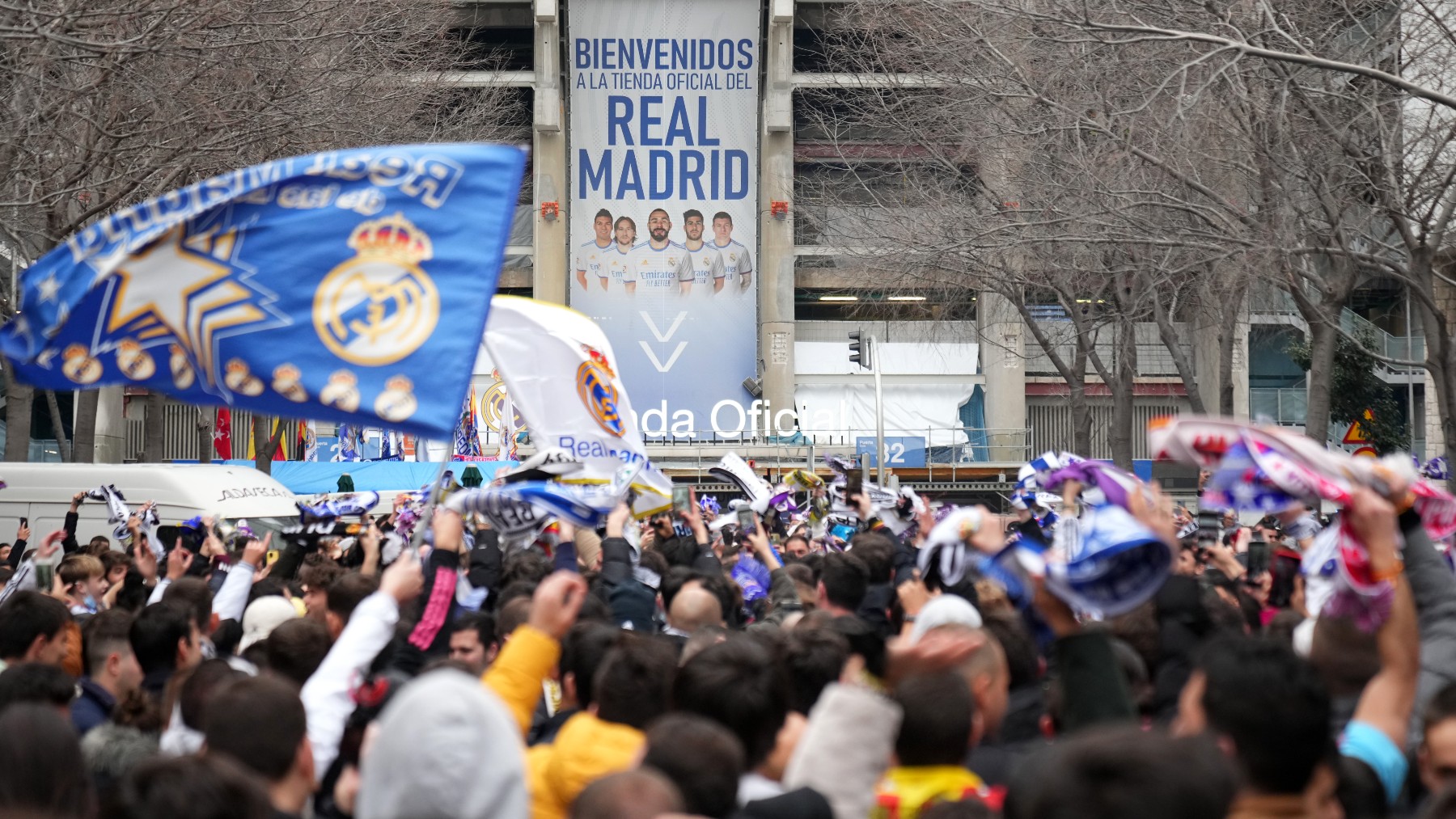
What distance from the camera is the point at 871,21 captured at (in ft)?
84.3

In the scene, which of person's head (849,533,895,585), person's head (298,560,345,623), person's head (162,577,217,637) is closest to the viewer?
person's head (162,577,217,637)

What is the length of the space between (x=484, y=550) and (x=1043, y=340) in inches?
827

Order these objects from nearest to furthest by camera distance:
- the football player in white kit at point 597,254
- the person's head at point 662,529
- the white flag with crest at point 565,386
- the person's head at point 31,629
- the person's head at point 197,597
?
the person's head at point 31,629
the person's head at point 197,597
the white flag with crest at point 565,386
the person's head at point 662,529
the football player in white kit at point 597,254

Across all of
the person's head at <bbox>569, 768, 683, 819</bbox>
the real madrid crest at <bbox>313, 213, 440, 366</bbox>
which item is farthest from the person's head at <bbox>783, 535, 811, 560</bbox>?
the person's head at <bbox>569, 768, 683, 819</bbox>

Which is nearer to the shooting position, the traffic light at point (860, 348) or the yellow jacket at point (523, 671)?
the yellow jacket at point (523, 671)

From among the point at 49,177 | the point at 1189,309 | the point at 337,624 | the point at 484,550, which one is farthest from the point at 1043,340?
the point at 337,624

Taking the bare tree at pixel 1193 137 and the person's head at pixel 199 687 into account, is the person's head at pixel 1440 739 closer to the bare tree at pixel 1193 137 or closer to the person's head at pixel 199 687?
the person's head at pixel 199 687

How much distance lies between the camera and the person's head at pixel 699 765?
11.5ft

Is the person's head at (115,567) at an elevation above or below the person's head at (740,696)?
below

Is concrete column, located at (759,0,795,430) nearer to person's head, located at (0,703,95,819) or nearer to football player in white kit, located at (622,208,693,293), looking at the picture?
football player in white kit, located at (622,208,693,293)

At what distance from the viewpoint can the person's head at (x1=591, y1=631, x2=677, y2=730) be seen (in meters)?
4.42

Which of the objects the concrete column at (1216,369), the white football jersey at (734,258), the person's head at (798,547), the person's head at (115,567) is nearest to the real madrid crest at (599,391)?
the person's head at (798,547)

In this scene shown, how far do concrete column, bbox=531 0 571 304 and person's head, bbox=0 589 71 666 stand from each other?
124 ft

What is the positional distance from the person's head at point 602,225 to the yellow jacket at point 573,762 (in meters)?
41.0
